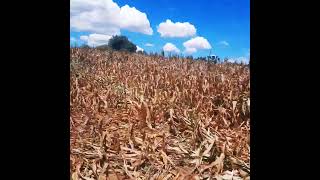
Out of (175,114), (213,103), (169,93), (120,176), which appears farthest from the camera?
(169,93)

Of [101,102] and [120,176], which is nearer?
[120,176]

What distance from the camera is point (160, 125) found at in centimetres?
368

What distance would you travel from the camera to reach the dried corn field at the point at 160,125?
3014 millimetres

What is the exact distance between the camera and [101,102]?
13.9 ft

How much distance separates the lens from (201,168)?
300cm

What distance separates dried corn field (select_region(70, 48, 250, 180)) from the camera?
3014 millimetres
